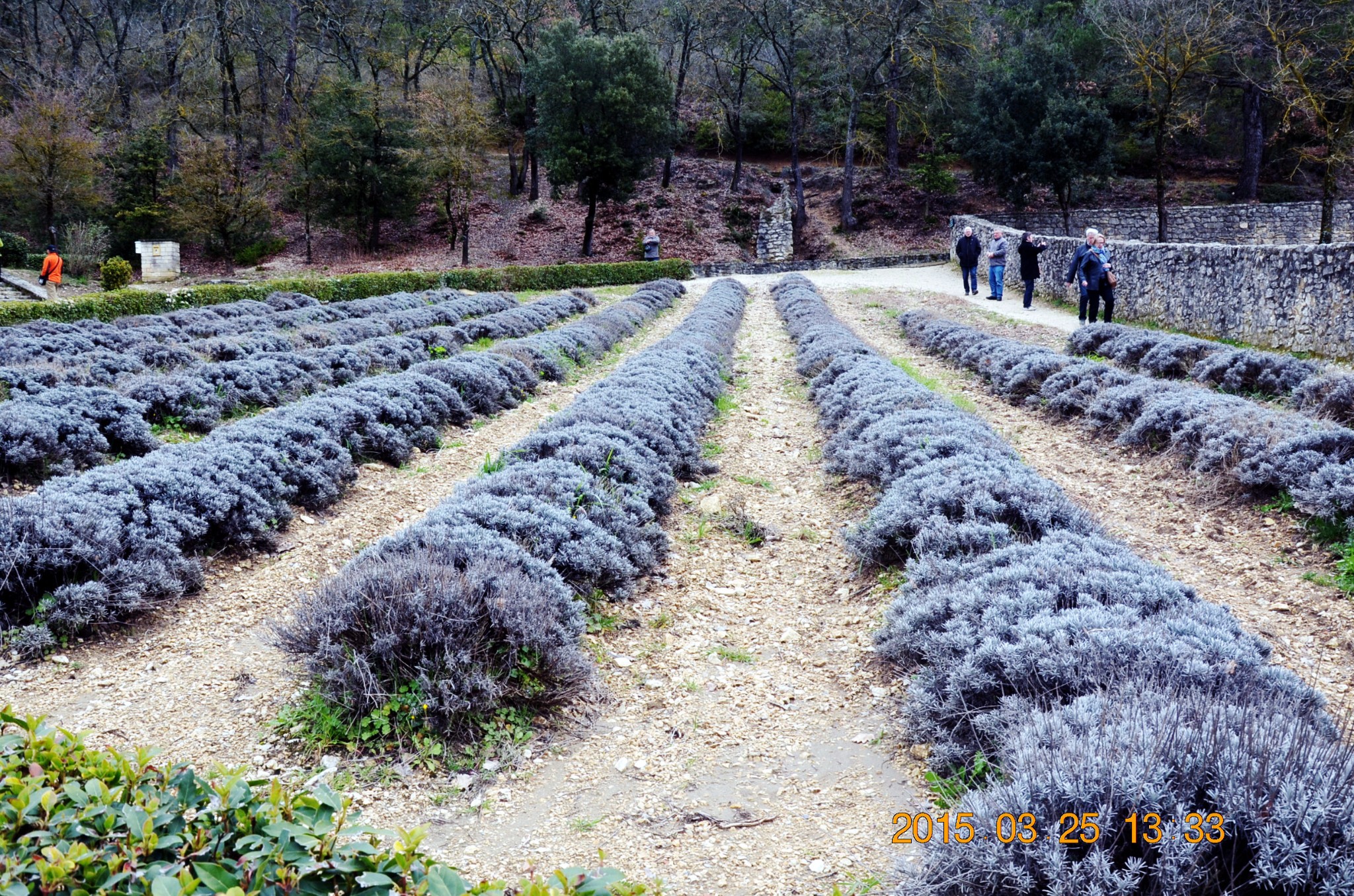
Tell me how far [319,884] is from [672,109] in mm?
45071

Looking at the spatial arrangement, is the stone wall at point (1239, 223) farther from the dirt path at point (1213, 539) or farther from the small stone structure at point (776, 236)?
the dirt path at point (1213, 539)

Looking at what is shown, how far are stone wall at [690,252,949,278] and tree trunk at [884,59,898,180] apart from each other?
11232 millimetres

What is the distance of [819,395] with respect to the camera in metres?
11.1

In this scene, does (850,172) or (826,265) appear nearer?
(826,265)

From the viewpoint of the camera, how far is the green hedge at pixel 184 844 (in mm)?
1679

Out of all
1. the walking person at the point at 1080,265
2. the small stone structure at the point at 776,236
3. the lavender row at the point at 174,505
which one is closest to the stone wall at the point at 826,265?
the small stone structure at the point at 776,236

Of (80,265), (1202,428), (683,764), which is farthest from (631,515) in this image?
(80,265)

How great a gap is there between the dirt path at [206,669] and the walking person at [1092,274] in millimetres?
12844

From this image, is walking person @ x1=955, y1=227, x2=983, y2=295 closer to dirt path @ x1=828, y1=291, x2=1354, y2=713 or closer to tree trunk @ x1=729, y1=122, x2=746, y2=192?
dirt path @ x1=828, y1=291, x2=1354, y2=713

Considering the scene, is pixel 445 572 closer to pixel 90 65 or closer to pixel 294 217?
pixel 294 217

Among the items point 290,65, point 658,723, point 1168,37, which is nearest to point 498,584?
point 658,723

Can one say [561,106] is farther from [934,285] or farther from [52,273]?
[52,273]

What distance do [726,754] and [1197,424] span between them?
19.6 ft

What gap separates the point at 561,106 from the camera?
35.6 meters
